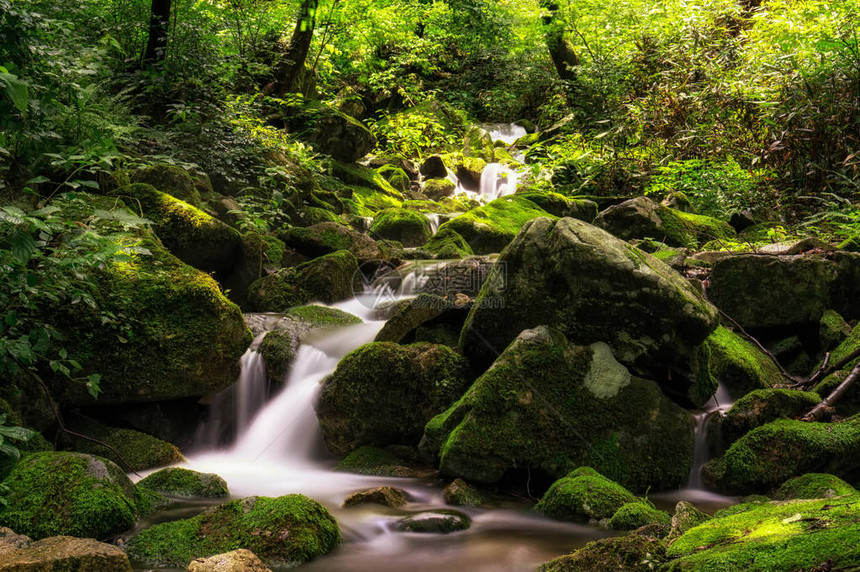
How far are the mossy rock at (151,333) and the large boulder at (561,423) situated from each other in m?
2.31

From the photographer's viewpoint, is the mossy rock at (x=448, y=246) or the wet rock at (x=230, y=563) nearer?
the wet rock at (x=230, y=563)

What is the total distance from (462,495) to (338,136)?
12888 mm

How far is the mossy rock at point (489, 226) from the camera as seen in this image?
11336 millimetres

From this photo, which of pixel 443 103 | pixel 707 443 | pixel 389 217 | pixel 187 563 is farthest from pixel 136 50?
pixel 443 103

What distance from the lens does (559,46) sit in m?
18.9

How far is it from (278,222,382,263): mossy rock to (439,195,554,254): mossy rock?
6.08 ft

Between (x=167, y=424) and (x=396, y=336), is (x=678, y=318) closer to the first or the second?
(x=396, y=336)

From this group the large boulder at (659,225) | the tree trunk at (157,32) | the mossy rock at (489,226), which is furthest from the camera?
the mossy rock at (489,226)

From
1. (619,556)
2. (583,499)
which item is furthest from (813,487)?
(619,556)

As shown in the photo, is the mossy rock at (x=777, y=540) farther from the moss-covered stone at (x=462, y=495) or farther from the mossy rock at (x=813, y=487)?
the moss-covered stone at (x=462, y=495)

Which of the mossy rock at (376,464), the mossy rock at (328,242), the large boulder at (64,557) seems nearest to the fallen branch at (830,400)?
the mossy rock at (376,464)

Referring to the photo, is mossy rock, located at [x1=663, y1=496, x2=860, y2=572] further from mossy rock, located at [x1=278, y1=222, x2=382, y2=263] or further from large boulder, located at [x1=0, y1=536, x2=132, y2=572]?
mossy rock, located at [x1=278, y1=222, x2=382, y2=263]

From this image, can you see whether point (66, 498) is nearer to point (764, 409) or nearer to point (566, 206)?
point (764, 409)

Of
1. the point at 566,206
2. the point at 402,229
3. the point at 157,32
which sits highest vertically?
the point at 157,32
